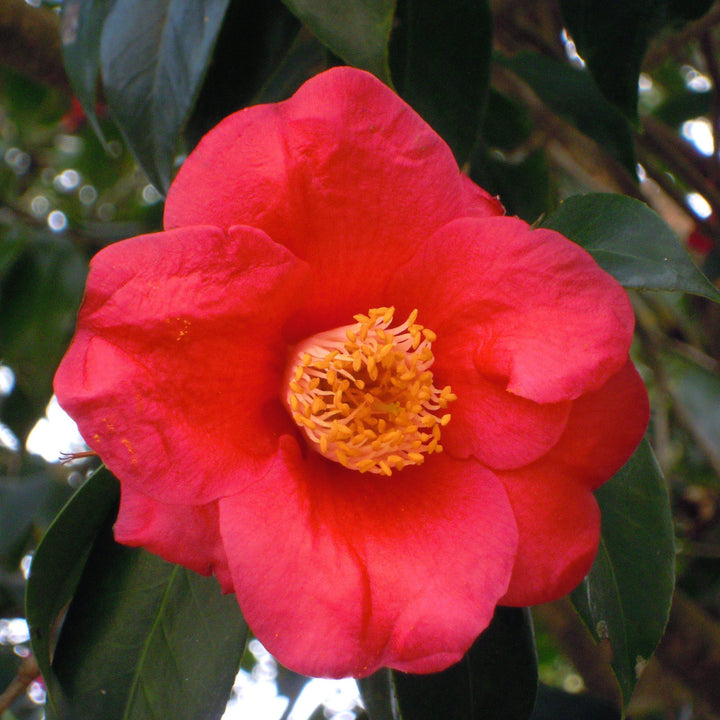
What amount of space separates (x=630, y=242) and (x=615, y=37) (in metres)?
0.37

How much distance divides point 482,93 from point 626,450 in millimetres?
533

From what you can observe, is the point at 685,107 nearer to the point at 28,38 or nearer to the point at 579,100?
the point at 579,100

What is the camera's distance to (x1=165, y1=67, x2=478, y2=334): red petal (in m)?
0.64

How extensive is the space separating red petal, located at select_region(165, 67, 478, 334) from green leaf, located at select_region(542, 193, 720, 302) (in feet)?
0.54

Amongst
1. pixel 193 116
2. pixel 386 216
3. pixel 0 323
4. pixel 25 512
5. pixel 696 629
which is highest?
pixel 386 216

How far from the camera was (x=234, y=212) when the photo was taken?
0.65 metres

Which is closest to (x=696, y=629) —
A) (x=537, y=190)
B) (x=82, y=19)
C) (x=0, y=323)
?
(x=537, y=190)

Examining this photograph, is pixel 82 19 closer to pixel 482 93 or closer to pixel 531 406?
pixel 482 93

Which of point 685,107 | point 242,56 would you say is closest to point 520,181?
point 242,56

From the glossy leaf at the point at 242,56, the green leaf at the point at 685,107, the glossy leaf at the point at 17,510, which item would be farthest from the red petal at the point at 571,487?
the green leaf at the point at 685,107

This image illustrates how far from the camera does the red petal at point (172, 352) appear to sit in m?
0.59

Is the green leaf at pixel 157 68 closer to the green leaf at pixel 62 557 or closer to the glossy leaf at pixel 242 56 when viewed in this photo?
the glossy leaf at pixel 242 56

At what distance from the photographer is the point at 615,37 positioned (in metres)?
0.95

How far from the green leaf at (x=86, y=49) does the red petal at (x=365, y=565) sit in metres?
0.55
